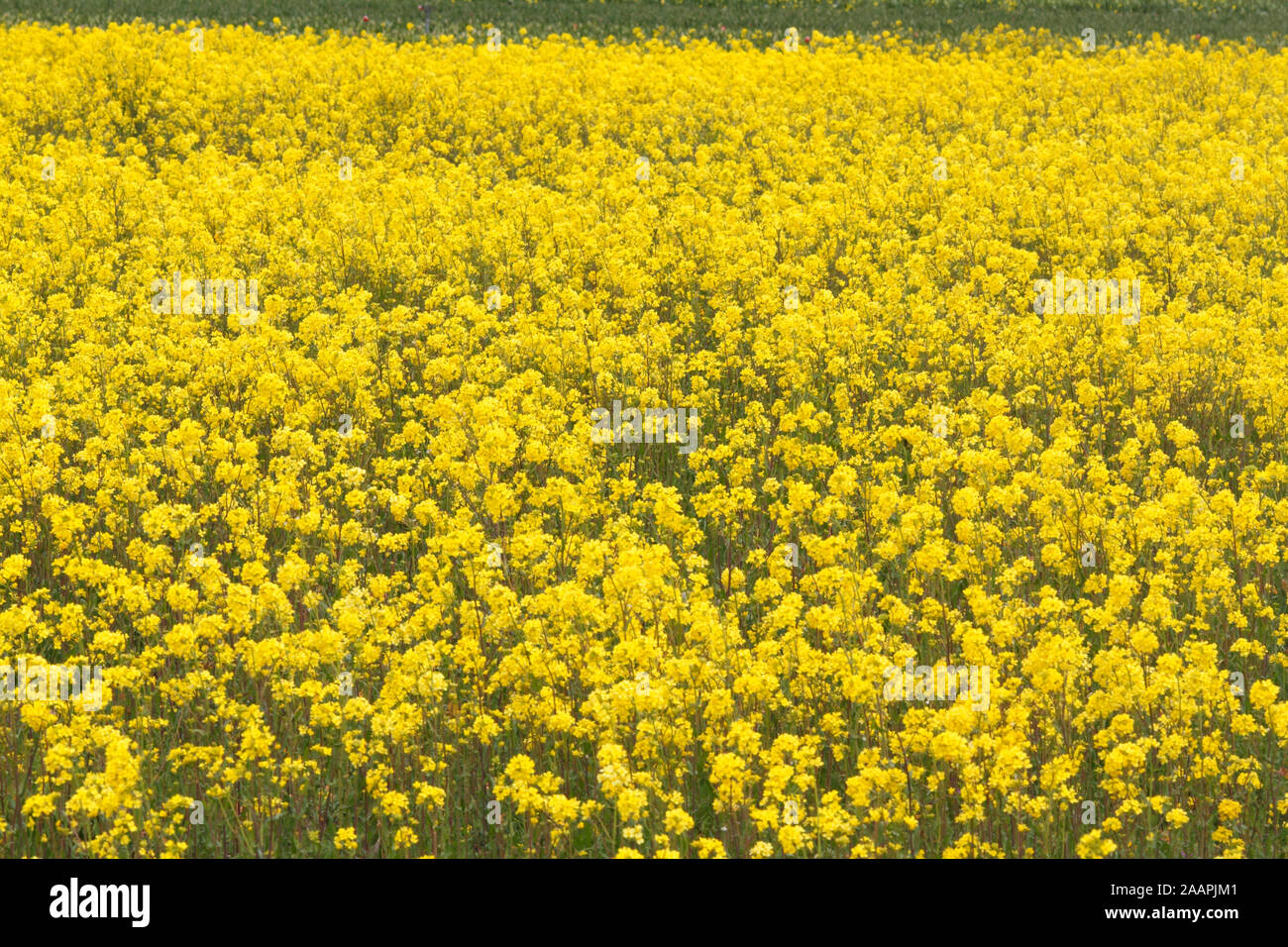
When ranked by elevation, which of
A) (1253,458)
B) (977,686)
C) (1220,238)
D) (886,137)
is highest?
(886,137)

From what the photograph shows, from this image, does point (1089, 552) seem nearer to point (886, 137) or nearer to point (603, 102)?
point (886, 137)

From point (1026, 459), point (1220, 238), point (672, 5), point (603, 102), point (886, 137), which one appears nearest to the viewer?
point (1026, 459)

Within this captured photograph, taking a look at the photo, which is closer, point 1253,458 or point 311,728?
point 311,728

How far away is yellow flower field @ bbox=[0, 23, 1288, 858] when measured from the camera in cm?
607

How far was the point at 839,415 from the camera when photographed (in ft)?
34.2

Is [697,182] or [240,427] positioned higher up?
[697,182]

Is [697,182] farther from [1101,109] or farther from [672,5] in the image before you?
[672,5]

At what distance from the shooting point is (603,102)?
19.9 meters

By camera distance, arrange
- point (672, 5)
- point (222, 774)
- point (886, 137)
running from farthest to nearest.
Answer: point (672, 5) < point (886, 137) < point (222, 774)

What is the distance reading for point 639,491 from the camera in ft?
30.9

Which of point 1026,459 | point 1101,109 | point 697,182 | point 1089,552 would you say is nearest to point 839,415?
point 1026,459

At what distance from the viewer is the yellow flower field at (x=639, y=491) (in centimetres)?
607
